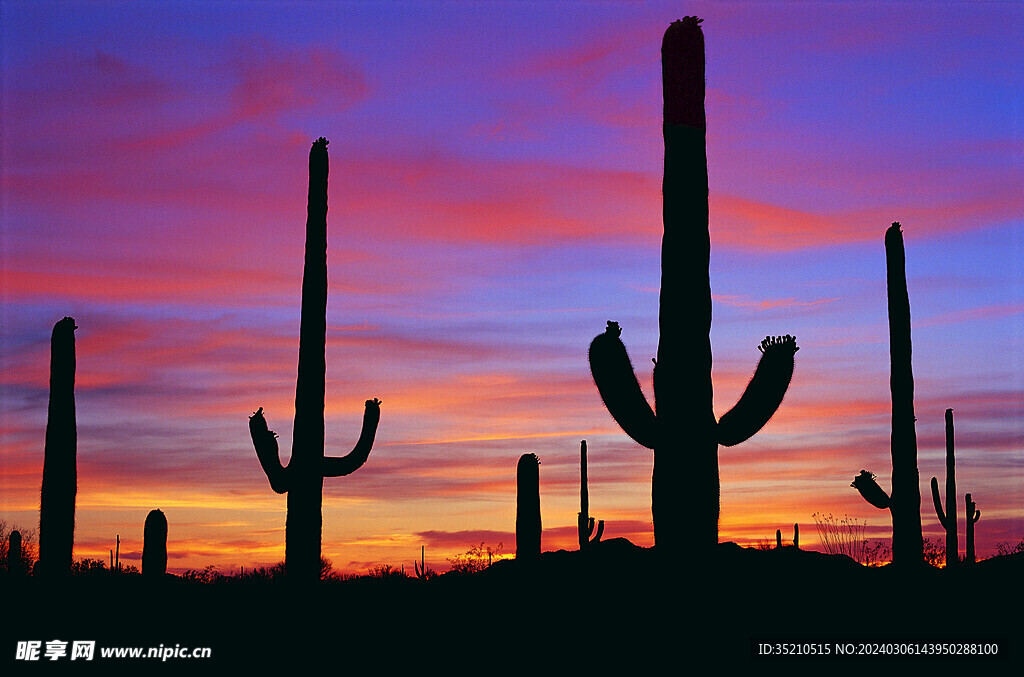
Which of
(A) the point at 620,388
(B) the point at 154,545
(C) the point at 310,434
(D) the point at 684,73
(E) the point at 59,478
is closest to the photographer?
(A) the point at 620,388

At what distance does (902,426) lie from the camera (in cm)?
1717

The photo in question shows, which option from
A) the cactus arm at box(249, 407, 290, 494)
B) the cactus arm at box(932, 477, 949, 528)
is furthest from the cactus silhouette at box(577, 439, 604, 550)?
the cactus arm at box(249, 407, 290, 494)

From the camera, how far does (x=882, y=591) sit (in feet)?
40.9

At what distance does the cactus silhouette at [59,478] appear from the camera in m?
15.9

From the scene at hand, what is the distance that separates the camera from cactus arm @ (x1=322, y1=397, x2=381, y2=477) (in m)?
15.1

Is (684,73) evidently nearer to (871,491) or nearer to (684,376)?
(684,376)

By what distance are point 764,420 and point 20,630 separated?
8.73m

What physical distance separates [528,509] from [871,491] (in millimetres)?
5566

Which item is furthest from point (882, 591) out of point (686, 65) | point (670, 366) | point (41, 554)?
point (41, 554)

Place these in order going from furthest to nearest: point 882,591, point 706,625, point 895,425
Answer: point 895,425, point 882,591, point 706,625

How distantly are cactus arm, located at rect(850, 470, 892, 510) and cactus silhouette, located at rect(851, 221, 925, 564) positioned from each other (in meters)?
0.48

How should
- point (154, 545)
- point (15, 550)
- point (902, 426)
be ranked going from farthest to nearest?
point (15, 550)
point (154, 545)
point (902, 426)

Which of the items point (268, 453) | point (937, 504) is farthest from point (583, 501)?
point (268, 453)

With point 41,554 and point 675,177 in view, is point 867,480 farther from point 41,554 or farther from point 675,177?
point 41,554
